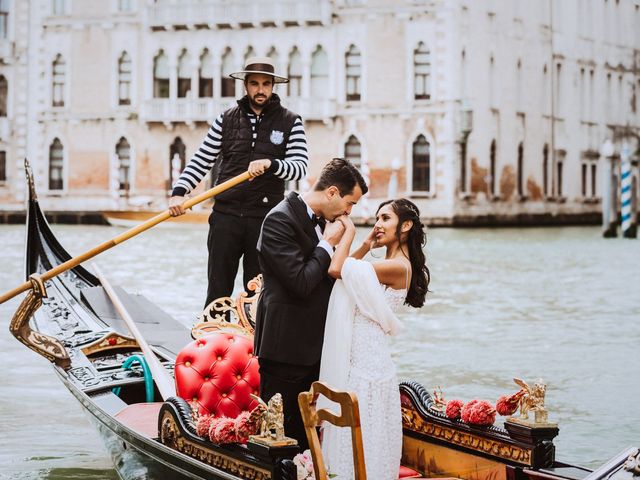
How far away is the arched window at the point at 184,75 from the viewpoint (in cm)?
1864

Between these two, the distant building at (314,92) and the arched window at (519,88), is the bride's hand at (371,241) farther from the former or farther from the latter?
the arched window at (519,88)

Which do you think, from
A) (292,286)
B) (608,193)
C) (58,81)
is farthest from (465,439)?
(58,81)

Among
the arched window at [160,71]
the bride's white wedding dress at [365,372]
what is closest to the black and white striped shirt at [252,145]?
the bride's white wedding dress at [365,372]

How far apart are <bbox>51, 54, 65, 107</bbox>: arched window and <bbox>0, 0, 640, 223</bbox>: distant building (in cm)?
2

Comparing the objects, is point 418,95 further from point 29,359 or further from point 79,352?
point 79,352

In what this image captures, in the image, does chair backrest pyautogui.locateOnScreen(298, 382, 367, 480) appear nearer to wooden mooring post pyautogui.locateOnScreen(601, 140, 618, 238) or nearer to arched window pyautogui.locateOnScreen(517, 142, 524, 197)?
wooden mooring post pyautogui.locateOnScreen(601, 140, 618, 238)

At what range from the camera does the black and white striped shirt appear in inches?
129

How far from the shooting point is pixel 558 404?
453cm

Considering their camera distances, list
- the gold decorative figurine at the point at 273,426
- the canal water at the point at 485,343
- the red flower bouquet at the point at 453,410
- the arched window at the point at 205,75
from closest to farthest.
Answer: the gold decorative figurine at the point at 273,426 < the red flower bouquet at the point at 453,410 < the canal water at the point at 485,343 < the arched window at the point at 205,75

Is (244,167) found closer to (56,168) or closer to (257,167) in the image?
(257,167)

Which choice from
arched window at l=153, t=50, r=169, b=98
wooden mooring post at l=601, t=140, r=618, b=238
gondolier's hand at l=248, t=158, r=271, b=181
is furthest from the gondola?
arched window at l=153, t=50, r=169, b=98

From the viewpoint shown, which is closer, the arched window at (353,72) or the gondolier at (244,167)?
the gondolier at (244,167)

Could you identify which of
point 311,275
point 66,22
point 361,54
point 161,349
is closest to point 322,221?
point 311,275

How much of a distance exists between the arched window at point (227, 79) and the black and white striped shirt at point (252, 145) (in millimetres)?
15015
